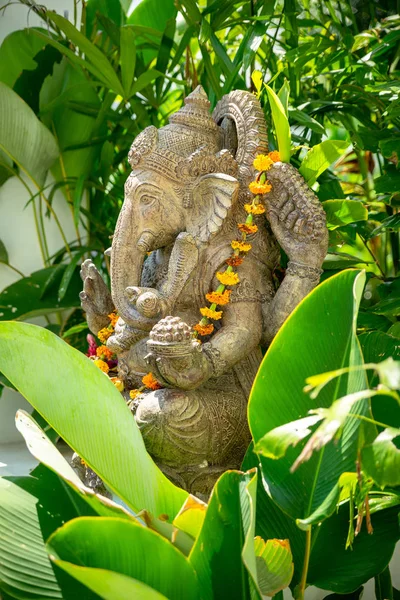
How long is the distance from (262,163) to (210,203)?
0.41ft

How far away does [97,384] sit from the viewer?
1266mm

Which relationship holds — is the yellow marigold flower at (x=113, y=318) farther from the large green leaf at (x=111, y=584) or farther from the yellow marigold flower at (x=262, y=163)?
the large green leaf at (x=111, y=584)

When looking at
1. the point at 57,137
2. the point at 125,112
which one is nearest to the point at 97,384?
the point at 125,112

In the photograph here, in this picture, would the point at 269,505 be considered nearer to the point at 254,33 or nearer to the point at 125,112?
the point at 254,33

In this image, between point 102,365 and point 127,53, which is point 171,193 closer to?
point 102,365

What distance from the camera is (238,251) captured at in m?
1.59

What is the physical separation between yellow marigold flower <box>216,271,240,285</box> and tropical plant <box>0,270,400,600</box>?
0.35 metres

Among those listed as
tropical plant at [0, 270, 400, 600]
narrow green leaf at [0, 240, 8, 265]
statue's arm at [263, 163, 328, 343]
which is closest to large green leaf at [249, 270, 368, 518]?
tropical plant at [0, 270, 400, 600]

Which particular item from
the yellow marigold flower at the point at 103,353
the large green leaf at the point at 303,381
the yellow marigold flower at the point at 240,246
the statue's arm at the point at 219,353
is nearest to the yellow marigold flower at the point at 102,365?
the yellow marigold flower at the point at 103,353

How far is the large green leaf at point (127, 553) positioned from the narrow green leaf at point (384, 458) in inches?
10.6

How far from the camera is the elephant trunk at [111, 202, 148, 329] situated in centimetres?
159

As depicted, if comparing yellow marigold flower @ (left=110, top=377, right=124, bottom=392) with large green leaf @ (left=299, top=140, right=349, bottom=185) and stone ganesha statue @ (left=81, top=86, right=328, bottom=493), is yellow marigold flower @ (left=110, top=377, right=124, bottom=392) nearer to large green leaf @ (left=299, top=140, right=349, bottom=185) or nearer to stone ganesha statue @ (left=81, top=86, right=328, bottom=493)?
stone ganesha statue @ (left=81, top=86, right=328, bottom=493)

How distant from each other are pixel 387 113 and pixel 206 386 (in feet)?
2.29

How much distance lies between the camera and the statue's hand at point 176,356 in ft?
4.62
